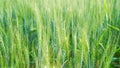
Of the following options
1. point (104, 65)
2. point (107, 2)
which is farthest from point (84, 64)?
point (107, 2)

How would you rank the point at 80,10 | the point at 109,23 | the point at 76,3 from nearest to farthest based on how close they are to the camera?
the point at 80,10, the point at 76,3, the point at 109,23

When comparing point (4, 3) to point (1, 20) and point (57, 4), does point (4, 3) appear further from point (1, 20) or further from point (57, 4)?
point (57, 4)

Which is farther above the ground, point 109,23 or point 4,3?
point 4,3

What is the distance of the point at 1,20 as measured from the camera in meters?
1.20

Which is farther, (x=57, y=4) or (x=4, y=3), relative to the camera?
(x=4, y=3)

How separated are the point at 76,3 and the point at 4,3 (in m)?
0.43

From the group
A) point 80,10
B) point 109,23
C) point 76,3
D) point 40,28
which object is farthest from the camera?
point 109,23

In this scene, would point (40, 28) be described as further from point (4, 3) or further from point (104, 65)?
point (4, 3)

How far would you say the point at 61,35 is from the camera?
906mm

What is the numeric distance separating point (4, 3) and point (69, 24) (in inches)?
18.3

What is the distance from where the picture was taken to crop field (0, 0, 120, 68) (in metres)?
0.89

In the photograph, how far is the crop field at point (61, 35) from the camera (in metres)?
0.89

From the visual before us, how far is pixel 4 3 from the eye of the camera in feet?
4.61

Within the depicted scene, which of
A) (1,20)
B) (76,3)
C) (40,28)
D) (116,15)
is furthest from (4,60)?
(116,15)
